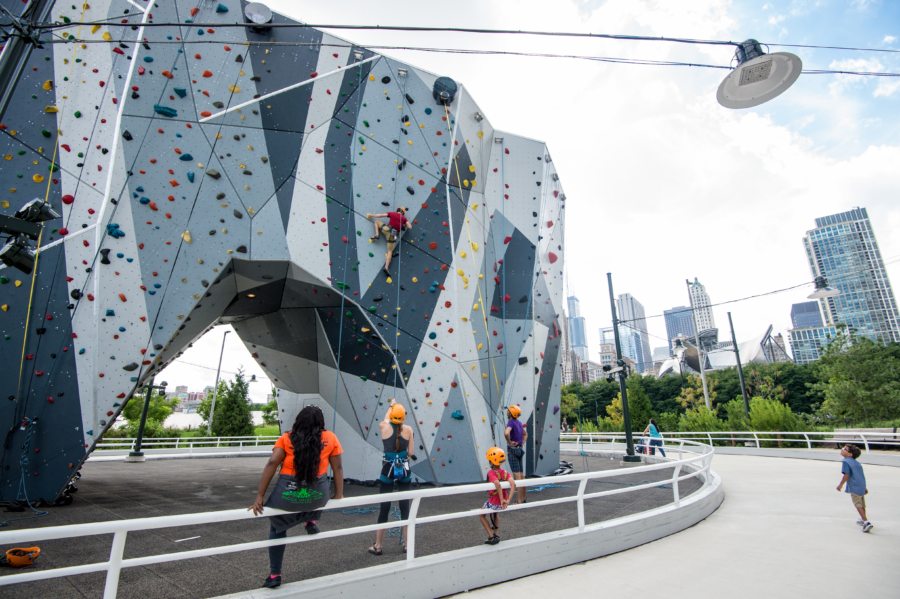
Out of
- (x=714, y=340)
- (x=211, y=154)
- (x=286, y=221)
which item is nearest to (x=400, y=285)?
(x=286, y=221)

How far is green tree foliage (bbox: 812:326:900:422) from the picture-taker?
64.0ft

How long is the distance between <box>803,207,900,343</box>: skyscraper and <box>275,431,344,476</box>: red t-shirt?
148 metres

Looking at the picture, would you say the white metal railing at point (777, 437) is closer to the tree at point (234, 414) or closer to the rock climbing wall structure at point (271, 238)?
the rock climbing wall structure at point (271, 238)

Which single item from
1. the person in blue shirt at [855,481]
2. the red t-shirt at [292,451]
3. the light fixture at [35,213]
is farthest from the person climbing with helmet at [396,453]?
the person in blue shirt at [855,481]

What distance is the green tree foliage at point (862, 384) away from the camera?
1952 centimetres

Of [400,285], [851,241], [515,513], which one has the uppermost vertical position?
[851,241]

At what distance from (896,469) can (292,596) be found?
614 inches

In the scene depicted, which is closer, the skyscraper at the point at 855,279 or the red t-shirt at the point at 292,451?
the red t-shirt at the point at 292,451

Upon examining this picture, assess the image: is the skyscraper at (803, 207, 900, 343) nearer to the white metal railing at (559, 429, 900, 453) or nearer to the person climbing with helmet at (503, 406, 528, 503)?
the white metal railing at (559, 429, 900, 453)

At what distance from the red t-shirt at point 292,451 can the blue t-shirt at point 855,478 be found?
7138 mm

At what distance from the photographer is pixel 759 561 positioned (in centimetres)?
479

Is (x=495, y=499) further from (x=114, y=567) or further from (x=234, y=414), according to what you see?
(x=234, y=414)

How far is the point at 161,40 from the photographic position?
8.12 metres

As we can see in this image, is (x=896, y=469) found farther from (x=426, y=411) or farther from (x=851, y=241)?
(x=851, y=241)
